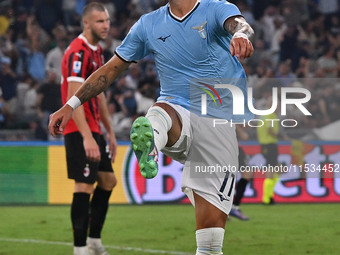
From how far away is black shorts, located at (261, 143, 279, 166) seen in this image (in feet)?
41.5

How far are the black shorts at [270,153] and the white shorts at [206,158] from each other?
7618mm

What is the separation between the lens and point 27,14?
16672 millimetres

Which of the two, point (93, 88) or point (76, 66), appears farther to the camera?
point (76, 66)

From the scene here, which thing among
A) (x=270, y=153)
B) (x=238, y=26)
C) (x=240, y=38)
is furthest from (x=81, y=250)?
(x=270, y=153)

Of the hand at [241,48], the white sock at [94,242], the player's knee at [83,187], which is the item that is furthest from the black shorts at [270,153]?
the hand at [241,48]

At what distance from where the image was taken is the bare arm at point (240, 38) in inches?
160

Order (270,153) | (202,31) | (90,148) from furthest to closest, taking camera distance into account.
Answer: (270,153)
(90,148)
(202,31)

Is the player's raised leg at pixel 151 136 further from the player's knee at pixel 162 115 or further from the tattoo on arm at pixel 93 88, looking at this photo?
the tattoo on arm at pixel 93 88

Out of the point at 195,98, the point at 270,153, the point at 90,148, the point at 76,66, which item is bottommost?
the point at 270,153

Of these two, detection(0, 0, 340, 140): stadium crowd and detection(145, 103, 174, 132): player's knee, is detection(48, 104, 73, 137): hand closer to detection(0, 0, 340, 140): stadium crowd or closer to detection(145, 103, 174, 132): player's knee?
detection(145, 103, 174, 132): player's knee

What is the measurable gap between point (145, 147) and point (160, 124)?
0.28 metres

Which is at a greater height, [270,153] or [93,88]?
[93,88]

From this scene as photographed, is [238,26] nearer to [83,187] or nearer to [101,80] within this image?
[101,80]

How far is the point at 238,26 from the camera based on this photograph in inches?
177
